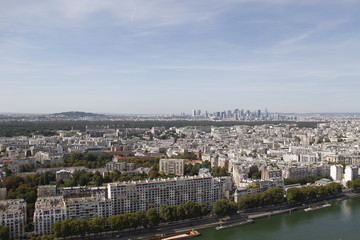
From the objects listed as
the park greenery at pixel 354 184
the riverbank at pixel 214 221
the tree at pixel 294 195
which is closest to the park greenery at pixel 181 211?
the riverbank at pixel 214 221

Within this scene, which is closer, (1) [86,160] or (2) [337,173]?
(2) [337,173]

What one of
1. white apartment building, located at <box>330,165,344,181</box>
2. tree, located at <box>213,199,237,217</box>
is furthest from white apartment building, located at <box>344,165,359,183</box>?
tree, located at <box>213,199,237,217</box>

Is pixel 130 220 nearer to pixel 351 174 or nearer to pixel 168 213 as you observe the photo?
pixel 168 213

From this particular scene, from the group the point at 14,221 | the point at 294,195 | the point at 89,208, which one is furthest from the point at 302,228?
the point at 14,221

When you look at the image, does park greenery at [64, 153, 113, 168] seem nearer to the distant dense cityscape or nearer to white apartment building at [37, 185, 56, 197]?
the distant dense cityscape

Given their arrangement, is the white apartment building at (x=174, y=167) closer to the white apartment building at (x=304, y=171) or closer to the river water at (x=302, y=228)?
the white apartment building at (x=304, y=171)

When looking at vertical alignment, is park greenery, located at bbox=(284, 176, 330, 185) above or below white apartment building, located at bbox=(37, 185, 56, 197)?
below
